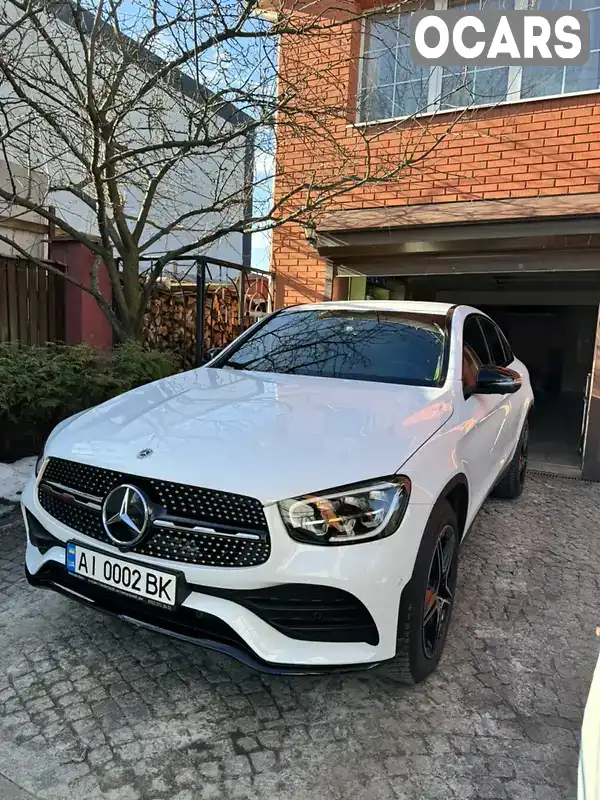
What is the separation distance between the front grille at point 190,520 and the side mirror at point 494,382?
67.0 inches

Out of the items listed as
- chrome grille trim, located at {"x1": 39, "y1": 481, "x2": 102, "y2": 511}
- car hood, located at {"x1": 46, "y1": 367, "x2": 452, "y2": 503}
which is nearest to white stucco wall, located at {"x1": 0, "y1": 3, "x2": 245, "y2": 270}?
car hood, located at {"x1": 46, "y1": 367, "x2": 452, "y2": 503}

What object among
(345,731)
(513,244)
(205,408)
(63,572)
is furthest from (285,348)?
(513,244)

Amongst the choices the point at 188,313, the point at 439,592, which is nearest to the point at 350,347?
the point at 439,592

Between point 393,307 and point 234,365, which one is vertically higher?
point 393,307

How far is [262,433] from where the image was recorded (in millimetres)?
2461

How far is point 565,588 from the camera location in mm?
3600

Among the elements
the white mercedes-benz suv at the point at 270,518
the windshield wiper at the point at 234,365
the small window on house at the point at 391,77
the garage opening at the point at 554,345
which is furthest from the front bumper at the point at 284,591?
the garage opening at the point at 554,345

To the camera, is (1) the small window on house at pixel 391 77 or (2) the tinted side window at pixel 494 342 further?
(1) the small window on house at pixel 391 77

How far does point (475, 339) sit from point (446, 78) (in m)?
4.23

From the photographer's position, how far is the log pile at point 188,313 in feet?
27.1

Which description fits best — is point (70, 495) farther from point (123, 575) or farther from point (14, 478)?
point (14, 478)

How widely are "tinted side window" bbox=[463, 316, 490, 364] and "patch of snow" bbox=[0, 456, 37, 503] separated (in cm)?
355

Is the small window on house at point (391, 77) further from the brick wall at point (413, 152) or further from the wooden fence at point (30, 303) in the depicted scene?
the wooden fence at point (30, 303)

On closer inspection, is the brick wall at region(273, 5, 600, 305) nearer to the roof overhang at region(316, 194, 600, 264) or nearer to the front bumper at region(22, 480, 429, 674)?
the roof overhang at region(316, 194, 600, 264)
